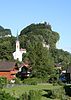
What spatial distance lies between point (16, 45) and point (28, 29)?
1398 inches

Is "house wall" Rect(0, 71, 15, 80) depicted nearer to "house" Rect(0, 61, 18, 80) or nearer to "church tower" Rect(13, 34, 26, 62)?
"house" Rect(0, 61, 18, 80)

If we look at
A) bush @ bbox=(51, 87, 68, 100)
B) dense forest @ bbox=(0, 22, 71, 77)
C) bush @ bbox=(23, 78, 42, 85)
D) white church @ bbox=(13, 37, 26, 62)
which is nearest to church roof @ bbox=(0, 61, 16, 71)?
dense forest @ bbox=(0, 22, 71, 77)

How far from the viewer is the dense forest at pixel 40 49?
80.7 m

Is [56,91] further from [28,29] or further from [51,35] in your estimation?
[28,29]

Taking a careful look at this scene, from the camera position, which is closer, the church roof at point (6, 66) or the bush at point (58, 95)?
the bush at point (58, 95)

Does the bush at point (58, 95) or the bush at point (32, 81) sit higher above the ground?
the bush at point (32, 81)

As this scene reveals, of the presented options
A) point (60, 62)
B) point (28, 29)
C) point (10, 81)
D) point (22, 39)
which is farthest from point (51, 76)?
point (28, 29)

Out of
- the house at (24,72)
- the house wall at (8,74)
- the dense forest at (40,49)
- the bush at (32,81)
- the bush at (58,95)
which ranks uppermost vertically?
the dense forest at (40,49)

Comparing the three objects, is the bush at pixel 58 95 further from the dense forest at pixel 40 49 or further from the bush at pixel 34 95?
the dense forest at pixel 40 49

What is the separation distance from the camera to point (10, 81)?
76.0m

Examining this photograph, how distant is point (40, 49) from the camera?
3275 inches

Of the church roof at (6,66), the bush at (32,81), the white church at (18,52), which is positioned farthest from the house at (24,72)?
the white church at (18,52)

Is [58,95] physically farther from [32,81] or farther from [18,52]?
[18,52]

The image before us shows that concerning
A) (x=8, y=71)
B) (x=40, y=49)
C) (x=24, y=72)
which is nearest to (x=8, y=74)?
(x=8, y=71)
